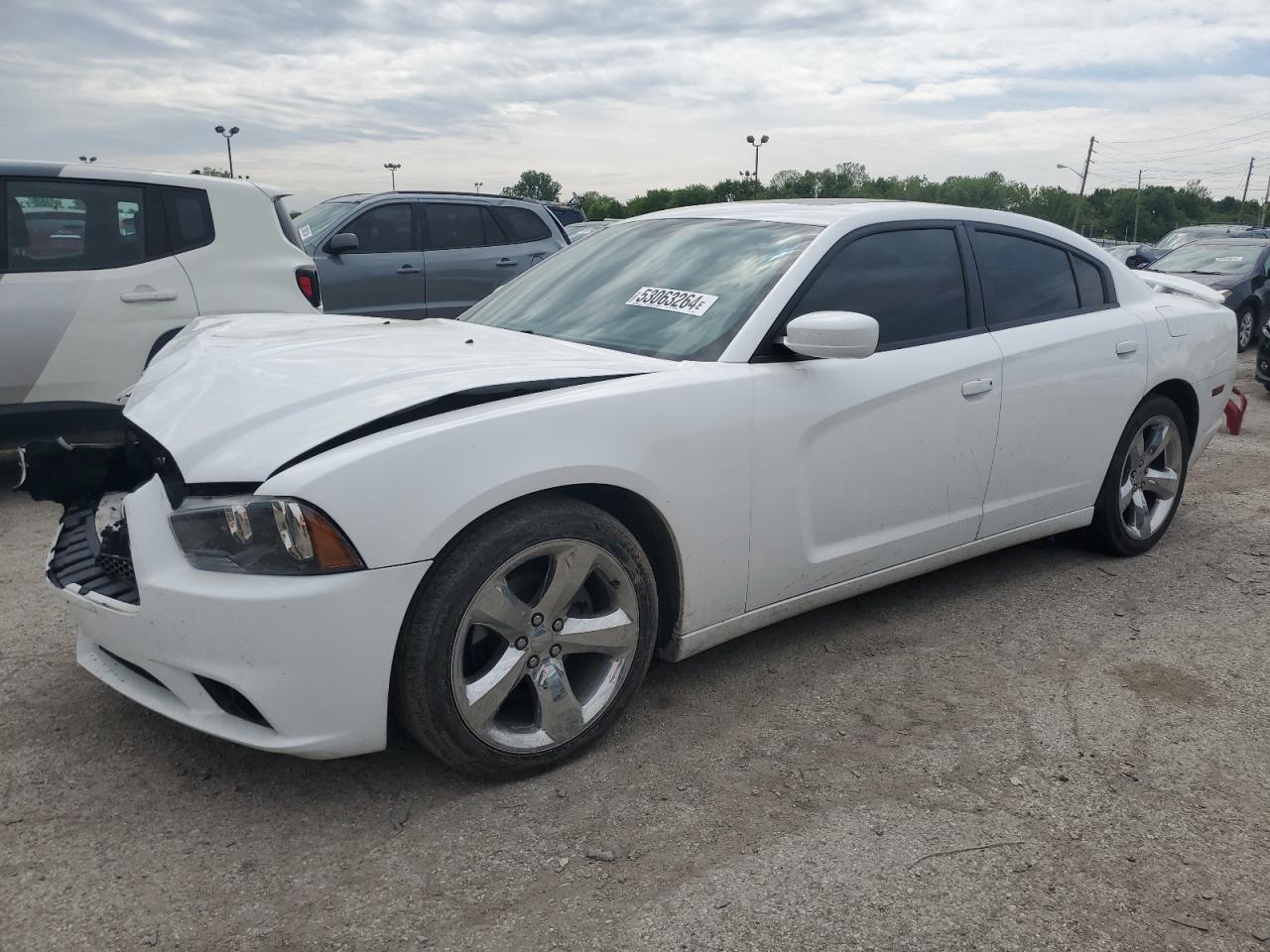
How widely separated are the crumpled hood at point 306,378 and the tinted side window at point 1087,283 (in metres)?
2.15

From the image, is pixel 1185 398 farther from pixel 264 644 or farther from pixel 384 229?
pixel 384 229

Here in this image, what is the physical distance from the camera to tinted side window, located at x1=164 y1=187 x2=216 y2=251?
568cm

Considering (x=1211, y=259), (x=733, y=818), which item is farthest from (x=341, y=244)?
(x=1211, y=259)

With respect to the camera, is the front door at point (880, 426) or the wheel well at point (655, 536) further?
the front door at point (880, 426)

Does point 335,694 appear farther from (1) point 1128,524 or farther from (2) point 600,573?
(1) point 1128,524

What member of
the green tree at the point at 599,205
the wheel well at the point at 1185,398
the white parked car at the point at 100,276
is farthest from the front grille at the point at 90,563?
the green tree at the point at 599,205

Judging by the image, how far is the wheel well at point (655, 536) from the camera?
2750 mm

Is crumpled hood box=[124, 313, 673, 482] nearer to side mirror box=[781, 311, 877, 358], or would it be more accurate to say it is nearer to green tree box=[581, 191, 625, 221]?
side mirror box=[781, 311, 877, 358]

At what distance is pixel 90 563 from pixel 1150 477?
13.6 feet

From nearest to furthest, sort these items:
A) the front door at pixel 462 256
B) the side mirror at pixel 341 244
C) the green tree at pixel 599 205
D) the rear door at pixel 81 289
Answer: the rear door at pixel 81 289
the side mirror at pixel 341 244
the front door at pixel 462 256
the green tree at pixel 599 205

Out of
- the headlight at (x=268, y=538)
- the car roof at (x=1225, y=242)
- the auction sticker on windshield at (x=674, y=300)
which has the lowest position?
the headlight at (x=268, y=538)

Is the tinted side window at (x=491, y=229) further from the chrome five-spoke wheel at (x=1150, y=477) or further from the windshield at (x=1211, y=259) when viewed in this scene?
the windshield at (x=1211, y=259)

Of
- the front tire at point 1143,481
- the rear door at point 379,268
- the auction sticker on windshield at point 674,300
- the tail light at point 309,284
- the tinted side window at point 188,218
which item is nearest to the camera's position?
the auction sticker on windshield at point 674,300

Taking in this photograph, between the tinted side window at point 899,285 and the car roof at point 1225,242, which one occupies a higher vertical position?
the tinted side window at point 899,285
